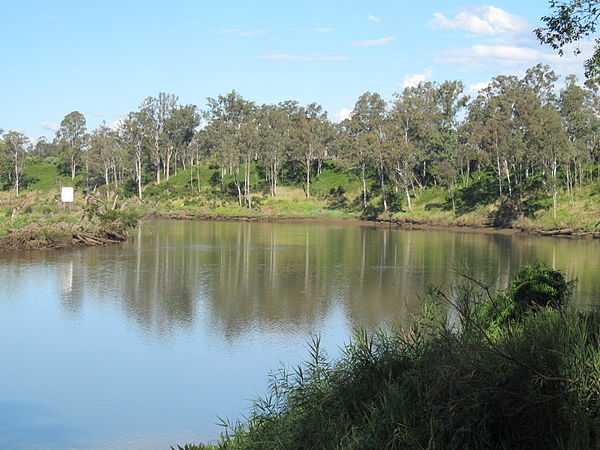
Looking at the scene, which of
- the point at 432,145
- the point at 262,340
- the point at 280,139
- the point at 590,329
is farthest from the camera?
the point at 280,139

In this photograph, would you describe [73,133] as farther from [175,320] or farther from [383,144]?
[175,320]

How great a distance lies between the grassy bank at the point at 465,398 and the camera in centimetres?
653

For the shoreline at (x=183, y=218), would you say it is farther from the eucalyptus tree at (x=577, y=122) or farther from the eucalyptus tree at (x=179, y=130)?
the eucalyptus tree at (x=179, y=130)

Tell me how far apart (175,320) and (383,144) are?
5215 cm

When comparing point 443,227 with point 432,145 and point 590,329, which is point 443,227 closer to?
point 432,145

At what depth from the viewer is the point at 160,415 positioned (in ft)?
38.0

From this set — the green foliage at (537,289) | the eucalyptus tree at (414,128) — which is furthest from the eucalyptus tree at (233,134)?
the green foliage at (537,289)

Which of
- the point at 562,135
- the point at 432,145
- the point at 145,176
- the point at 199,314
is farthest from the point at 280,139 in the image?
the point at 199,314

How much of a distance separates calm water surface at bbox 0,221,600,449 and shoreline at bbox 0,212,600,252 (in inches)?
53.4

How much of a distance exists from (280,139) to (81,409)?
7108 cm

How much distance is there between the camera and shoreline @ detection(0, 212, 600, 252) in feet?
115

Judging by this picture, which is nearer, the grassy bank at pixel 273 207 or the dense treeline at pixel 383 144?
the grassy bank at pixel 273 207

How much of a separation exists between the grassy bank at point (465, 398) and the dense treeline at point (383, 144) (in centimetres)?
4800

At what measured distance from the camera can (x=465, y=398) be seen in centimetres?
683
